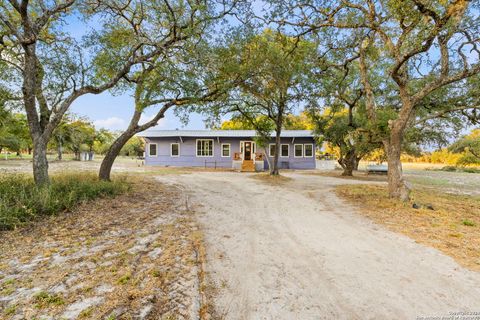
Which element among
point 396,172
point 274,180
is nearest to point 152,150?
point 274,180

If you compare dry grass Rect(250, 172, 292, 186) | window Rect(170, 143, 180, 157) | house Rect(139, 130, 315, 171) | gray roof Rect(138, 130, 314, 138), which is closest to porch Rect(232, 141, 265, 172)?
house Rect(139, 130, 315, 171)

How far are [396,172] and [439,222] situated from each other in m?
2.07

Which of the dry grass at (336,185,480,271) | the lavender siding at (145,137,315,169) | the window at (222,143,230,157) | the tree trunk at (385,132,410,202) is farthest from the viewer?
the window at (222,143,230,157)

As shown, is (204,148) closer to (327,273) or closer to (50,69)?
(50,69)

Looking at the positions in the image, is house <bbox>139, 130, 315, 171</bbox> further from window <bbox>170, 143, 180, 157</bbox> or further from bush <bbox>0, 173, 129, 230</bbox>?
bush <bbox>0, 173, 129, 230</bbox>

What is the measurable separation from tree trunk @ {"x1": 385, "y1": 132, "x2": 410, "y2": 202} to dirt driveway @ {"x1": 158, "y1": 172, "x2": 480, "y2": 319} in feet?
7.80

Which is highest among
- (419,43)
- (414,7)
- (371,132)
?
(414,7)

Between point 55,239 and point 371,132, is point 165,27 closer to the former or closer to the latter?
point 55,239

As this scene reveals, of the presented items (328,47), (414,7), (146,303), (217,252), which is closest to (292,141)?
(328,47)

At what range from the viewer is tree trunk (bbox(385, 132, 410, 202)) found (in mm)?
6480

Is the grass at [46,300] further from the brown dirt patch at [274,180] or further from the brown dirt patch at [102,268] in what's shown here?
the brown dirt patch at [274,180]

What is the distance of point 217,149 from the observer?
20.0 metres

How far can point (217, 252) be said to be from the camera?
130 inches

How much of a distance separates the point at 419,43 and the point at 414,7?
2.40 ft
